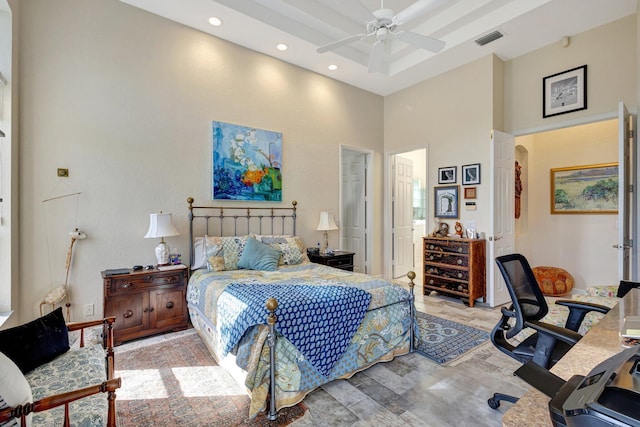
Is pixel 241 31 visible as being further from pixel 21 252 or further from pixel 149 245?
pixel 21 252

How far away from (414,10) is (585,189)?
14.8 ft

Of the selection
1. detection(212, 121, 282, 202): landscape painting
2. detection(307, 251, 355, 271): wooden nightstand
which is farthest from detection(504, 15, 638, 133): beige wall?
detection(212, 121, 282, 202): landscape painting

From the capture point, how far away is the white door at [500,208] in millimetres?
4207

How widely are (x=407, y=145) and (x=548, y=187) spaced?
2.61 metres

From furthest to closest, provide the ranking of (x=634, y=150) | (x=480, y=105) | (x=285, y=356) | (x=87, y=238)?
(x=480, y=105)
(x=634, y=150)
(x=87, y=238)
(x=285, y=356)

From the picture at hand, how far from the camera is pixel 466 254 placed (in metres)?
4.27

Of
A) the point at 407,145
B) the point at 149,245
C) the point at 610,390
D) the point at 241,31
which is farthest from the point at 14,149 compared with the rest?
the point at 407,145

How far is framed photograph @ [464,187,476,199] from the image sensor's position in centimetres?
450

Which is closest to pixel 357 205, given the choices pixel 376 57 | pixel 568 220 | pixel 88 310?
pixel 376 57

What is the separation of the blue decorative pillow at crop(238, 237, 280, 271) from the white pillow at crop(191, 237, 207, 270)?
43 cm

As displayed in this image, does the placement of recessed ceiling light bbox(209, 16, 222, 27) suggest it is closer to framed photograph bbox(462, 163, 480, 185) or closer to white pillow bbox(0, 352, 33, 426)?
white pillow bbox(0, 352, 33, 426)

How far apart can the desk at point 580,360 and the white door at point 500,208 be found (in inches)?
108

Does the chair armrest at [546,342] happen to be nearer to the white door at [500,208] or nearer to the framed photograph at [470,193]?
the white door at [500,208]

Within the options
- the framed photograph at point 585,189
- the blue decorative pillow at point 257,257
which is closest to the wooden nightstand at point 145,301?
the blue decorative pillow at point 257,257
